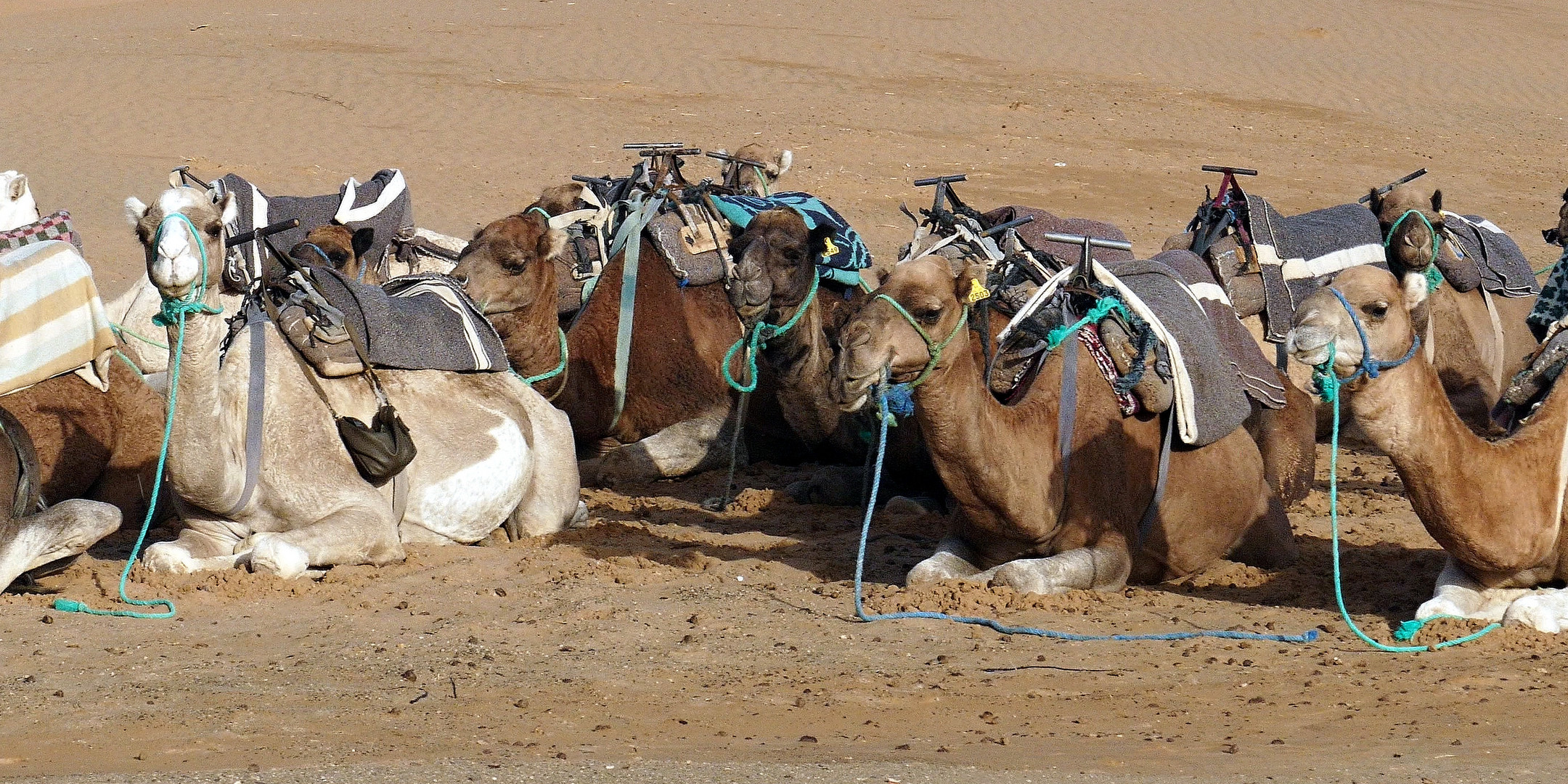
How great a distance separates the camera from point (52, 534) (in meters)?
6.81

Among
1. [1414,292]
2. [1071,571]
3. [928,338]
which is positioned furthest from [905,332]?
[1414,292]

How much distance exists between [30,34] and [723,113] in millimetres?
12313

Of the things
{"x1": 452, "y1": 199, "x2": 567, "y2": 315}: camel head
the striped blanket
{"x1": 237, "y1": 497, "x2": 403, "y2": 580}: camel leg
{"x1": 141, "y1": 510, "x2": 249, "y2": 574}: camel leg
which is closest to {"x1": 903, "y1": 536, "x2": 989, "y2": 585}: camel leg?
{"x1": 237, "y1": 497, "x2": 403, "y2": 580}: camel leg

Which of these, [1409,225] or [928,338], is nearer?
[928,338]

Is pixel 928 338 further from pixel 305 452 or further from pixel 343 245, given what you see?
pixel 343 245

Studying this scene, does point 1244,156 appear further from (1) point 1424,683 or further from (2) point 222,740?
(2) point 222,740

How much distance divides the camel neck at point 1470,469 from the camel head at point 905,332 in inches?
52.3

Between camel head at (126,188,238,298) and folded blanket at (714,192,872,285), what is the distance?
3.14 metres

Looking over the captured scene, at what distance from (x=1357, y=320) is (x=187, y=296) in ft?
12.2

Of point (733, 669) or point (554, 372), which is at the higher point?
point (554, 372)

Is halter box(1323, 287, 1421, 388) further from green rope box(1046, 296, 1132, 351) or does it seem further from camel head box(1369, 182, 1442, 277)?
camel head box(1369, 182, 1442, 277)

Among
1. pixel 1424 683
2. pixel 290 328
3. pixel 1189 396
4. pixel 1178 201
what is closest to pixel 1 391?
pixel 290 328

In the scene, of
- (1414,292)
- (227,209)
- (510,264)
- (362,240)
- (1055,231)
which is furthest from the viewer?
(1055,231)

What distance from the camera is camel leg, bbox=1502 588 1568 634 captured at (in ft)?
20.5
